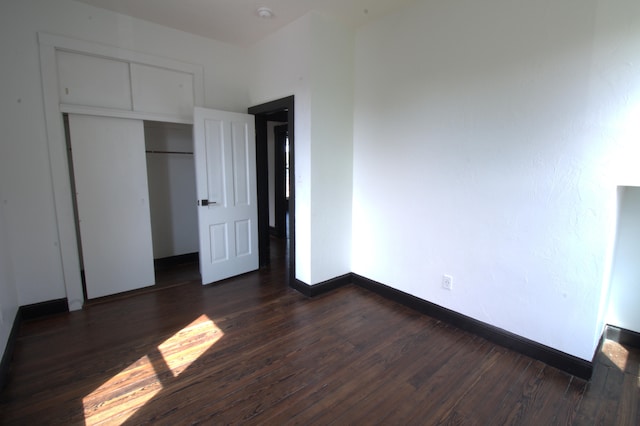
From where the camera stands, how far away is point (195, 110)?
3.37 meters

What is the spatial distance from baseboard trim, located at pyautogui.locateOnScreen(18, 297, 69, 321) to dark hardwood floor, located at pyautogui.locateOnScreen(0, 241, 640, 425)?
0.10m

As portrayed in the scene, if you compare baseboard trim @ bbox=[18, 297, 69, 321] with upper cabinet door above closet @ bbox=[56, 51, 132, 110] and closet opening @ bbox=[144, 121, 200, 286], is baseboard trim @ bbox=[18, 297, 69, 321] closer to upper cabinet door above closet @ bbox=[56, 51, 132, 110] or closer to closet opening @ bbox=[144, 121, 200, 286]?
closet opening @ bbox=[144, 121, 200, 286]

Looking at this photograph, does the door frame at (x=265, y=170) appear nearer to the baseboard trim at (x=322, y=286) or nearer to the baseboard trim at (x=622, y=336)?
the baseboard trim at (x=322, y=286)

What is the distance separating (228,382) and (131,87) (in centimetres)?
312

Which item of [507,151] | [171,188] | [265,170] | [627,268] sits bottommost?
[627,268]

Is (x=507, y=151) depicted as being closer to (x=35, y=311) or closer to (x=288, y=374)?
(x=288, y=374)

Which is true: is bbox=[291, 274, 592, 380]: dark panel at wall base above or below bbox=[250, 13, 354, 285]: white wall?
below

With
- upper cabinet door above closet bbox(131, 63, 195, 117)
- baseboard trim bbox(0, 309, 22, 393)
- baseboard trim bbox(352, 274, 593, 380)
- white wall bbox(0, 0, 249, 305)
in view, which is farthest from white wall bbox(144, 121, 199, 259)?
baseboard trim bbox(352, 274, 593, 380)

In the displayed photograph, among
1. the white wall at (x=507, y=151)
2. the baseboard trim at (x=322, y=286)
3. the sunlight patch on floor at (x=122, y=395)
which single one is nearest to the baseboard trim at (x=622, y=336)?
the white wall at (x=507, y=151)

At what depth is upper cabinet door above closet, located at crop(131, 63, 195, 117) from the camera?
10.7 ft

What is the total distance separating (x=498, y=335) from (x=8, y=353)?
3.72 meters

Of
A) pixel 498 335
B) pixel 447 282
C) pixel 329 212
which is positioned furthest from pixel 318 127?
pixel 498 335

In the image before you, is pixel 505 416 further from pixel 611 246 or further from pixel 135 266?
pixel 135 266

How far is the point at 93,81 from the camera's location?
9.86ft
